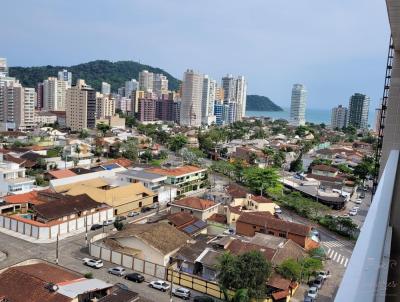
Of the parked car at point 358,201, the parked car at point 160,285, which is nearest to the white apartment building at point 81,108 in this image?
the parked car at point 358,201

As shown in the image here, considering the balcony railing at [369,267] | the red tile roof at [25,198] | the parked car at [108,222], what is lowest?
the parked car at [108,222]

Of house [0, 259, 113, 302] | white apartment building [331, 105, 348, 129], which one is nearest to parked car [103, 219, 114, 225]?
house [0, 259, 113, 302]

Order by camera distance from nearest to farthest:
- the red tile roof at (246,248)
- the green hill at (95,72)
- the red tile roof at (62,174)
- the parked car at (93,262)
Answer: the red tile roof at (246,248), the parked car at (93,262), the red tile roof at (62,174), the green hill at (95,72)

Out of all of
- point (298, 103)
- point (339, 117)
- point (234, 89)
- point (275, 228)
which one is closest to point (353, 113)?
point (339, 117)

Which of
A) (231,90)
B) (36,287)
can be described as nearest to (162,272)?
(36,287)

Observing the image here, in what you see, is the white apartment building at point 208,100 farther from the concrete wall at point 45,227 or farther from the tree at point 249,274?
the tree at point 249,274

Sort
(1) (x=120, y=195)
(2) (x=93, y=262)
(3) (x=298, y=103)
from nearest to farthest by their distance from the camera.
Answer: (2) (x=93, y=262), (1) (x=120, y=195), (3) (x=298, y=103)

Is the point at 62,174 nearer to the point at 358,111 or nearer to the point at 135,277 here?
the point at 135,277
